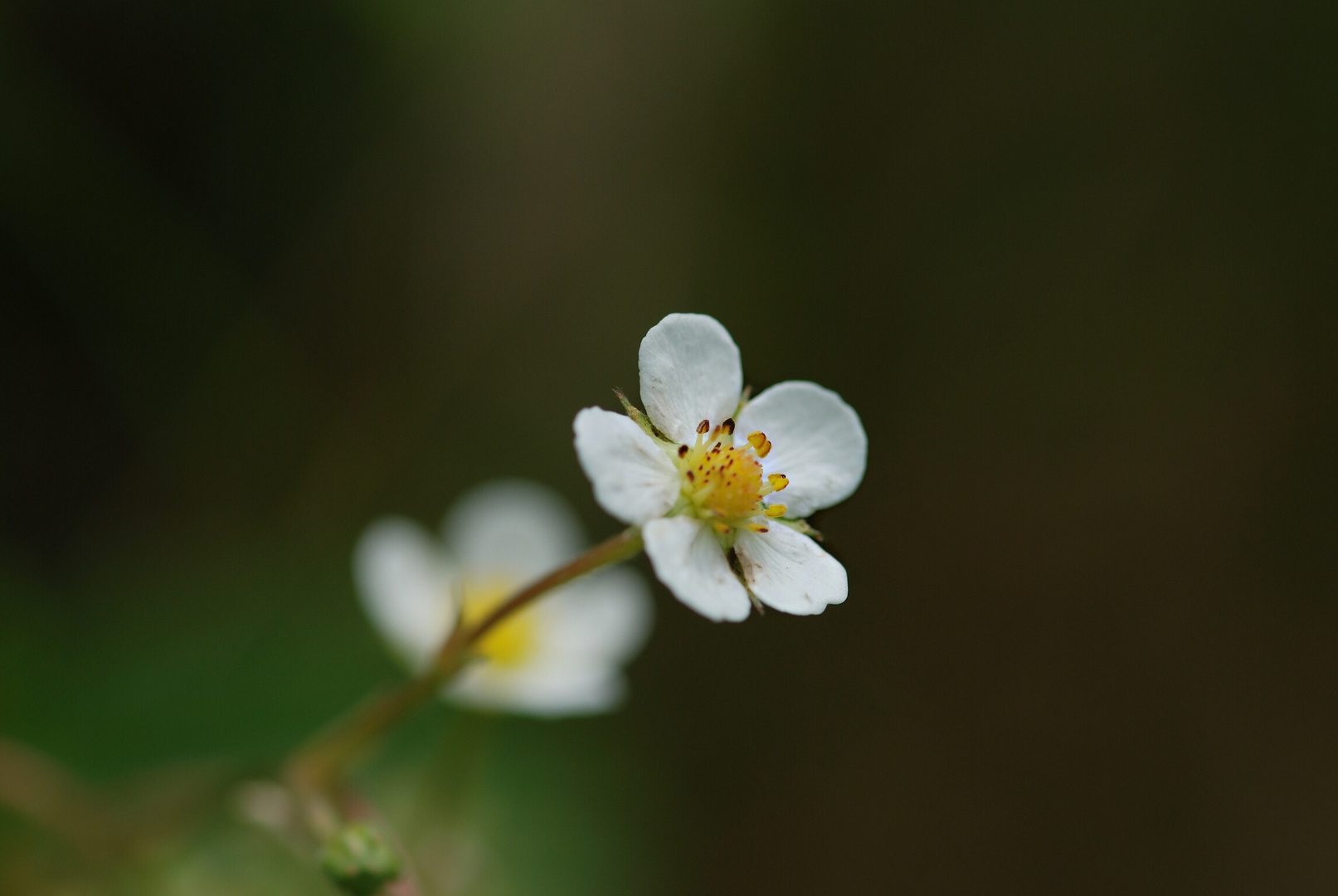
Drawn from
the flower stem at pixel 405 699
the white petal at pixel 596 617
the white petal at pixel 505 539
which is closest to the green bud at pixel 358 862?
the flower stem at pixel 405 699

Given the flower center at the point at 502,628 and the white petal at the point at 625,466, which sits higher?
the flower center at the point at 502,628

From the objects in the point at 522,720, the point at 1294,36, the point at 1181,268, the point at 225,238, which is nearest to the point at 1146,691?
the point at 1181,268

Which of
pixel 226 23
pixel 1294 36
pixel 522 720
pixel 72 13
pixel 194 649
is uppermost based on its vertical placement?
pixel 1294 36

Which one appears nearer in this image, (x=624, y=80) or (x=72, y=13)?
(x=72, y=13)

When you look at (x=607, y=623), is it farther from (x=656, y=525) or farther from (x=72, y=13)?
(x=72, y=13)

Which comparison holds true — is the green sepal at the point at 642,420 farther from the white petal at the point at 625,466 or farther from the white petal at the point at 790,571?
the white petal at the point at 790,571

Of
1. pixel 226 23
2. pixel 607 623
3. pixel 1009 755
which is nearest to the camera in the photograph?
pixel 607 623

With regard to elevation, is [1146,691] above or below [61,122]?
above
